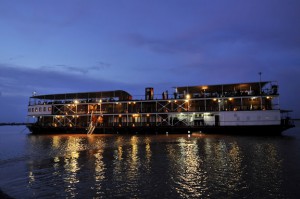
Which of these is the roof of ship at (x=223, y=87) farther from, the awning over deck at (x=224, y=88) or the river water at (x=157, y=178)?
the river water at (x=157, y=178)

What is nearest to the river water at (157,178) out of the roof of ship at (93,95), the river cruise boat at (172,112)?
the river cruise boat at (172,112)

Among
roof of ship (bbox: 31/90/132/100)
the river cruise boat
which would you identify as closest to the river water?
the river cruise boat

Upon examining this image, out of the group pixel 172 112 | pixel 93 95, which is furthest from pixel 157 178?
pixel 93 95

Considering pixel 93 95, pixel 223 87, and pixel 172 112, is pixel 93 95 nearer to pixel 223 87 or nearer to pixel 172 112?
pixel 172 112

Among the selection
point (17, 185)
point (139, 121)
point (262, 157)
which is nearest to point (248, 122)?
point (139, 121)

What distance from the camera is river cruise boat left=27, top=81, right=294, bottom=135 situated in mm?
47553

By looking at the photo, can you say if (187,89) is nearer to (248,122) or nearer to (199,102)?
(199,102)

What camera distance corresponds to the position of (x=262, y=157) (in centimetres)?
1988

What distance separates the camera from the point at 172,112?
54250mm

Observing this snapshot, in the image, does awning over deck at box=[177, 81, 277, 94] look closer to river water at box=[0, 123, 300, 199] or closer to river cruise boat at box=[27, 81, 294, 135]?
river cruise boat at box=[27, 81, 294, 135]

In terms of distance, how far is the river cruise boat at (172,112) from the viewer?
47.6 m

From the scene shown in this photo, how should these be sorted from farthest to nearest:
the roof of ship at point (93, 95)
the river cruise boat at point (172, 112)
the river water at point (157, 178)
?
the roof of ship at point (93, 95) → the river cruise boat at point (172, 112) → the river water at point (157, 178)

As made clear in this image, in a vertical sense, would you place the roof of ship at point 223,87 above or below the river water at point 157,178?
above

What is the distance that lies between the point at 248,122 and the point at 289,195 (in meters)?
38.7
